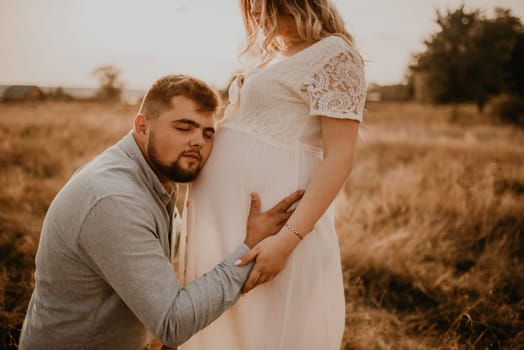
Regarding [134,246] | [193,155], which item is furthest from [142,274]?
[193,155]

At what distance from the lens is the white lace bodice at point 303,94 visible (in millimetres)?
1575

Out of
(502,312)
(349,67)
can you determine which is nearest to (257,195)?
(349,67)

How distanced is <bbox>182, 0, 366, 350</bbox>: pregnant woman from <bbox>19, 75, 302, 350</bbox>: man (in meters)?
0.11

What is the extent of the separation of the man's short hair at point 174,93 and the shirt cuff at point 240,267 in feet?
2.24

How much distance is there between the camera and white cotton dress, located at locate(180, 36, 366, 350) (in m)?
1.67

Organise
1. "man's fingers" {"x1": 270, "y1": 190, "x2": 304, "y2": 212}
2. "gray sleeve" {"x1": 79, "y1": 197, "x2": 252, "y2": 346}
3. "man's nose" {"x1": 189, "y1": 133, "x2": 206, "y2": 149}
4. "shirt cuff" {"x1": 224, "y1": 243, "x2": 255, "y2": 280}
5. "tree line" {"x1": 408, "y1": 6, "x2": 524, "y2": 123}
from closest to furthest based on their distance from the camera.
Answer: "gray sleeve" {"x1": 79, "y1": 197, "x2": 252, "y2": 346} → "shirt cuff" {"x1": 224, "y1": 243, "x2": 255, "y2": 280} → "man's fingers" {"x1": 270, "y1": 190, "x2": 304, "y2": 212} → "man's nose" {"x1": 189, "y1": 133, "x2": 206, "y2": 149} → "tree line" {"x1": 408, "y1": 6, "x2": 524, "y2": 123}

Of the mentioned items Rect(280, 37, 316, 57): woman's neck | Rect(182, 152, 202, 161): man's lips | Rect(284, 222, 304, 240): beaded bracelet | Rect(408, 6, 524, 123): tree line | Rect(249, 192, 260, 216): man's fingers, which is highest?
Rect(408, 6, 524, 123): tree line

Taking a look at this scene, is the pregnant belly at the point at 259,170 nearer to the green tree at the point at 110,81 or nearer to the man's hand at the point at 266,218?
the man's hand at the point at 266,218

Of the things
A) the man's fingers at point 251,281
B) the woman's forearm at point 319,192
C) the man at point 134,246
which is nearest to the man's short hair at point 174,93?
the man at point 134,246

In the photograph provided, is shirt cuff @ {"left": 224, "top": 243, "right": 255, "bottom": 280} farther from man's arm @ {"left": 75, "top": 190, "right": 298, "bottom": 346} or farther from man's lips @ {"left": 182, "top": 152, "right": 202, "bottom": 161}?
man's lips @ {"left": 182, "top": 152, "right": 202, "bottom": 161}

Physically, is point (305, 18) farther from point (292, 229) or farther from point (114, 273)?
point (114, 273)

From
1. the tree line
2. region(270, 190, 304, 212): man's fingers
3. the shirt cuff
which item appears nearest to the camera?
the shirt cuff

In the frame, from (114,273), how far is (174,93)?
84 centimetres

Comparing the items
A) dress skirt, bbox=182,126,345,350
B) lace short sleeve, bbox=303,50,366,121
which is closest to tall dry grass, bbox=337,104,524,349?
lace short sleeve, bbox=303,50,366,121
